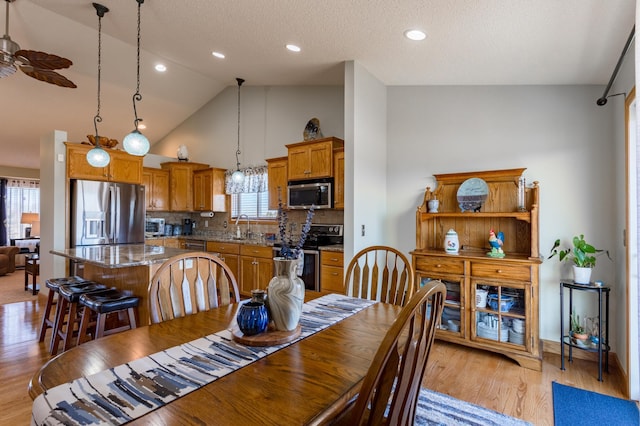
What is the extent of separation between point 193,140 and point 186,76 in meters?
1.52

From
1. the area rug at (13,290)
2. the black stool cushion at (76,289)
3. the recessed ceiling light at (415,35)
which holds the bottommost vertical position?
the area rug at (13,290)

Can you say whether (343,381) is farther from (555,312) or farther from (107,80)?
(107,80)

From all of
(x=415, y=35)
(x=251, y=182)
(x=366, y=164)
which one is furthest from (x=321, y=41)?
(x=251, y=182)

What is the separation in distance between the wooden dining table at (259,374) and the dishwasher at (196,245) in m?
4.07

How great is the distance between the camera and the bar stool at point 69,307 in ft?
9.15

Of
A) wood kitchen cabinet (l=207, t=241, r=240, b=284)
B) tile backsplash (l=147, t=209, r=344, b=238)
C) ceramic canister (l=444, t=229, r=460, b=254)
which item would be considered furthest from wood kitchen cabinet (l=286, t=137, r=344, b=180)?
ceramic canister (l=444, t=229, r=460, b=254)

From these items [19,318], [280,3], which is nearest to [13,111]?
[19,318]

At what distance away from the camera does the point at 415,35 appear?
264 cm

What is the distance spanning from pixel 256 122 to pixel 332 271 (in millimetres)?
3122

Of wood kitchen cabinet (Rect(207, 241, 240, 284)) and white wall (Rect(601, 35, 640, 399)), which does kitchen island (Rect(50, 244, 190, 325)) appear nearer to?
wood kitchen cabinet (Rect(207, 241, 240, 284))

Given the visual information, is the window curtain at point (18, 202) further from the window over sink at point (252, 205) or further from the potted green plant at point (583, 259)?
the potted green plant at point (583, 259)

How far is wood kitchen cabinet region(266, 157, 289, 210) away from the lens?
4.76 meters

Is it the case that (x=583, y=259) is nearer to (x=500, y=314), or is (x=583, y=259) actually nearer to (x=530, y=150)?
(x=500, y=314)

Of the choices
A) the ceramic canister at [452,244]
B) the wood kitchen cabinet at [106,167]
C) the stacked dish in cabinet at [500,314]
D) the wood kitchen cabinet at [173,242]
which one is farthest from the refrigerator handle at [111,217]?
the stacked dish in cabinet at [500,314]
